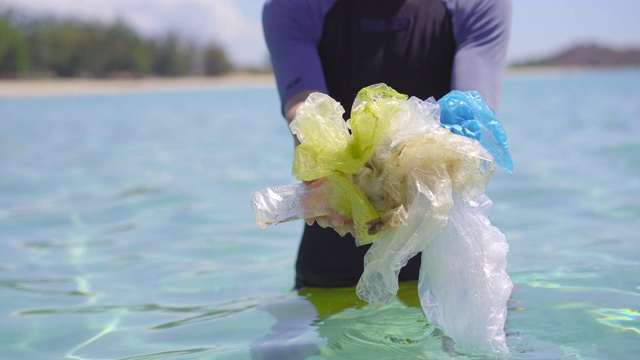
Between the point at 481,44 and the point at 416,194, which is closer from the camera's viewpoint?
the point at 416,194

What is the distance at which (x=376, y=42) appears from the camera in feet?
8.55

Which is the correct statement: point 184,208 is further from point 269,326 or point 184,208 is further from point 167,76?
point 167,76

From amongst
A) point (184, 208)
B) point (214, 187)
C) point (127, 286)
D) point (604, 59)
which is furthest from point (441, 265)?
point (604, 59)

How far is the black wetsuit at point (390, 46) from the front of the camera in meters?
2.59

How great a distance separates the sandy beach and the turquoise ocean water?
33.9 m

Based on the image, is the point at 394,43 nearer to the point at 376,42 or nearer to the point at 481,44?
the point at 376,42

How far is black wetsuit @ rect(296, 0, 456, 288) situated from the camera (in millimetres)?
2590

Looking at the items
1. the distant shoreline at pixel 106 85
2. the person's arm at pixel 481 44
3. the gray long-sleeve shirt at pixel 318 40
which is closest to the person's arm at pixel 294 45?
the gray long-sleeve shirt at pixel 318 40

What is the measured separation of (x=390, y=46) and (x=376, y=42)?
0.05 meters

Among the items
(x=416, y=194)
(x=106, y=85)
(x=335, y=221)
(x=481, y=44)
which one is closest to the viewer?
(x=416, y=194)

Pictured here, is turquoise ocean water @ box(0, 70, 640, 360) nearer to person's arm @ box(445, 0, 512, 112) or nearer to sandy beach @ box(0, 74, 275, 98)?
person's arm @ box(445, 0, 512, 112)

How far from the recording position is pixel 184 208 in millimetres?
5812

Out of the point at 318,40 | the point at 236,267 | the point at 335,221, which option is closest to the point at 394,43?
the point at 318,40

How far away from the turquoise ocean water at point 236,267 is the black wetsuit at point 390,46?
0.70m
